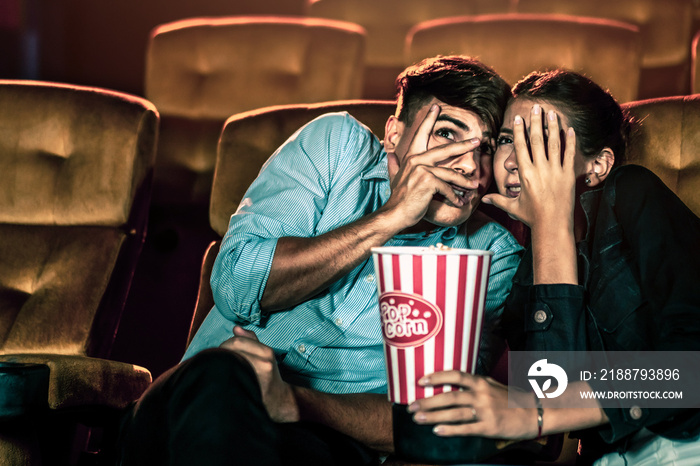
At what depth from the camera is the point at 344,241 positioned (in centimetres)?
124

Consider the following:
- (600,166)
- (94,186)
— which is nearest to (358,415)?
(600,166)

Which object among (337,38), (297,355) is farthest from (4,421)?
(337,38)

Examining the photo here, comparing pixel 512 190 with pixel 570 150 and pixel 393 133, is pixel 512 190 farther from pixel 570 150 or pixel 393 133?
pixel 393 133

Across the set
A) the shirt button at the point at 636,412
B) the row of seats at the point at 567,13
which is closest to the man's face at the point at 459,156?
the shirt button at the point at 636,412

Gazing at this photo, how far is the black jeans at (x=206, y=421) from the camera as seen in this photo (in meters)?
0.85

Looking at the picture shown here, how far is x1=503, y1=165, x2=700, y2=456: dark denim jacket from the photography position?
1.07 meters

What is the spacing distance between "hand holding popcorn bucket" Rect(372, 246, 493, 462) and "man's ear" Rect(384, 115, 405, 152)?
0.66 meters

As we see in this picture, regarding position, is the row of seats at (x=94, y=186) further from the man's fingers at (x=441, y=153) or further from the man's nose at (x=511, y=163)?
the man's fingers at (x=441, y=153)

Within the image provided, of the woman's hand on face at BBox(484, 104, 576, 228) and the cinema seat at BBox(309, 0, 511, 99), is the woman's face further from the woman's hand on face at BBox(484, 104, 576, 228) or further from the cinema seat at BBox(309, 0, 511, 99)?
the cinema seat at BBox(309, 0, 511, 99)

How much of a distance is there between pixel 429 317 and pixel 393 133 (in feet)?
2.45

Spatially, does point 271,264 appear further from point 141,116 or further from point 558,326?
point 141,116

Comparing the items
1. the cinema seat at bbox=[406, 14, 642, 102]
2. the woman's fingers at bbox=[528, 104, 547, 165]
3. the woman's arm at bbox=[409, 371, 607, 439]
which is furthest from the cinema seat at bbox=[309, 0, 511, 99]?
the woman's arm at bbox=[409, 371, 607, 439]

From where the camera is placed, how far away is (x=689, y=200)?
1551 mm

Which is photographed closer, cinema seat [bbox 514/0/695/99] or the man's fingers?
the man's fingers
